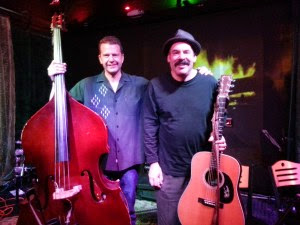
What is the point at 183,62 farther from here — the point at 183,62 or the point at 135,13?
the point at 135,13

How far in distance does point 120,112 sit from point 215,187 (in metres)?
0.92

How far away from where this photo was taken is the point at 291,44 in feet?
13.6

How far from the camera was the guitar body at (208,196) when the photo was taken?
6.79 feet

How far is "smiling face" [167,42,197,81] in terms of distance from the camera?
7.16 feet

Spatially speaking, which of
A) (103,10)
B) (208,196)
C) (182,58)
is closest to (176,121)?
(182,58)

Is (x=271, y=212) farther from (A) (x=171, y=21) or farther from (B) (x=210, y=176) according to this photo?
(A) (x=171, y=21)

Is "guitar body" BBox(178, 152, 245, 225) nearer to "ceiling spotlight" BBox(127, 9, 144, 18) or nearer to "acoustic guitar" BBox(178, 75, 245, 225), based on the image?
"acoustic guitar" BBox(178, 75, 245, 225)

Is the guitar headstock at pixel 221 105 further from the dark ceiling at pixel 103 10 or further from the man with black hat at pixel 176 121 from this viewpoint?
the dark ceiling at pixel 103 10

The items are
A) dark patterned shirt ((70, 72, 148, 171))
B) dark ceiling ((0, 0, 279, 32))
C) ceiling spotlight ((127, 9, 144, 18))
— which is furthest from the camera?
ceiling spotlight ((127, 9, 144, 18))

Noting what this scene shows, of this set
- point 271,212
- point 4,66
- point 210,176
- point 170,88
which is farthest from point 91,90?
point 4,66

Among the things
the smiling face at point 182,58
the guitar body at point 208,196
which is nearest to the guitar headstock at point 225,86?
the smiling face at point 182,58

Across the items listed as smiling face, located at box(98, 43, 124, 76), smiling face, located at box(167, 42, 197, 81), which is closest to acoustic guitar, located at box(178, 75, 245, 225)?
smiling face, located at box(167, 42, 197, 81)

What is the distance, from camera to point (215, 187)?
214 centimetres

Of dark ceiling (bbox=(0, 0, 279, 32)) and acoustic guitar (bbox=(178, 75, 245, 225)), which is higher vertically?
dark ceiling (bbox=(0, 0, 279, 32))
